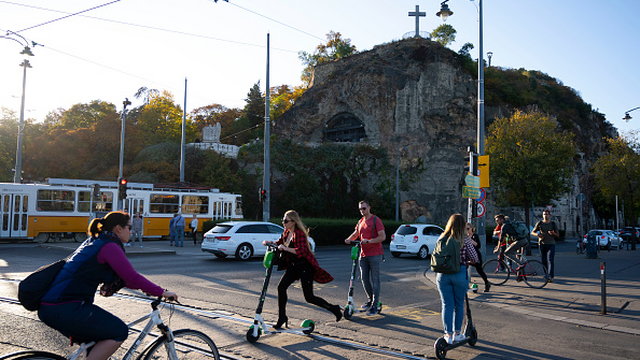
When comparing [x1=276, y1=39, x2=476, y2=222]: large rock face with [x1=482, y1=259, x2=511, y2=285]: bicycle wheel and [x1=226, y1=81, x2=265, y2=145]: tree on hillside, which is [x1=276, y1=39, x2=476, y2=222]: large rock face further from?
[x1=482, y1=259, x2=511, y2=285]: bicycle wheel

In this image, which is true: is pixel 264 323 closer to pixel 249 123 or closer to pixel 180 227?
pixel 180 227

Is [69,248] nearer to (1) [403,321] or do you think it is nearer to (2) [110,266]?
(1) [403,321]

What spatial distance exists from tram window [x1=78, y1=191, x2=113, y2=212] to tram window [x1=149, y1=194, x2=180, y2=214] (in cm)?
228

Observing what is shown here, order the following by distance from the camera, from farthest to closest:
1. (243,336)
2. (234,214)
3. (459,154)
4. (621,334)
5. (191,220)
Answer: (459,154), (234,214), (191,220), (621,334), (243,336)

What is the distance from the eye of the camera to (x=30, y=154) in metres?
50.7

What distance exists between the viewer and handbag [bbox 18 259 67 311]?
3285mm

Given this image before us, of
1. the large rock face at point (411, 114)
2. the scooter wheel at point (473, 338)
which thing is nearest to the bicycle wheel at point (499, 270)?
Result: the scooter wheel at point (473, 338)

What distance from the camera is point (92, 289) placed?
3543 mm

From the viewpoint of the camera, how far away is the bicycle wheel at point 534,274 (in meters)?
11.9

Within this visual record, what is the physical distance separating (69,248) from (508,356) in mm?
19073

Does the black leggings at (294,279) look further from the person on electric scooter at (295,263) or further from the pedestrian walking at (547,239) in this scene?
the pedestrian walking at (547,239)

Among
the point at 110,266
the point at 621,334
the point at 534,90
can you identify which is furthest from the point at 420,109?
the point at 110,266

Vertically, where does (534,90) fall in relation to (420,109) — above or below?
above

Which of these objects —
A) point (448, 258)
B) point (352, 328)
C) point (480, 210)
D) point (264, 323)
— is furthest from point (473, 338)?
point (480, 210)
